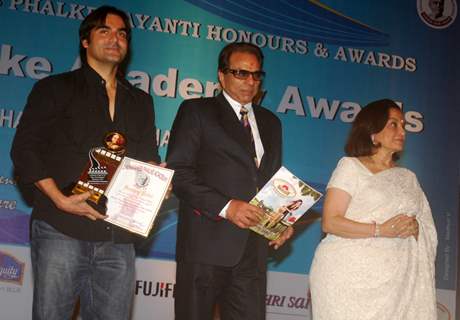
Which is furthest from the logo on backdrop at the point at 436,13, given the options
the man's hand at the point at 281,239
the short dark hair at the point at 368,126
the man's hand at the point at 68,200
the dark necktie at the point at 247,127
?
the man's hand at the point at 68,200

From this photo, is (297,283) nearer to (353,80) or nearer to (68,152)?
(353,80)

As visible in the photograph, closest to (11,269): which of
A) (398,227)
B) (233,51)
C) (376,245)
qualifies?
(233,51)

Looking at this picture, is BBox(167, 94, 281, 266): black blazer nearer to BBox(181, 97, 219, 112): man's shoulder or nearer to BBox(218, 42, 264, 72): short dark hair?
BBox(181, 97, 219, 112): man's shoulder

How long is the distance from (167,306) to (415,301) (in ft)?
7.51

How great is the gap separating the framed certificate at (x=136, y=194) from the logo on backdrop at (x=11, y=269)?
2476 mm

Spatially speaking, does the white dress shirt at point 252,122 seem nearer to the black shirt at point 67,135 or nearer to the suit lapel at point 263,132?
the suit lapel at point 263,132

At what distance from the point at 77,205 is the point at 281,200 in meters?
1.03

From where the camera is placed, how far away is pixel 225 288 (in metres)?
3.28

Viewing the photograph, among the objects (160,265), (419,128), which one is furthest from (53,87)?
(419,128)

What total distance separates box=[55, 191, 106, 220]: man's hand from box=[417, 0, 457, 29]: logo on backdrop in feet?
12.8

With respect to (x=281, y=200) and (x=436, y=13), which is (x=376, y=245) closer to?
(x=281, y=200)

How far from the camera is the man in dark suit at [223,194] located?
3176mm

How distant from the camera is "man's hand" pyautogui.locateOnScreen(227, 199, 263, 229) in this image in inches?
121

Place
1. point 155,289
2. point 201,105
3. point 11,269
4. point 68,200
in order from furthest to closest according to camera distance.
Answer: point 155,289
point 11,269
point 201,105
point 68,200
